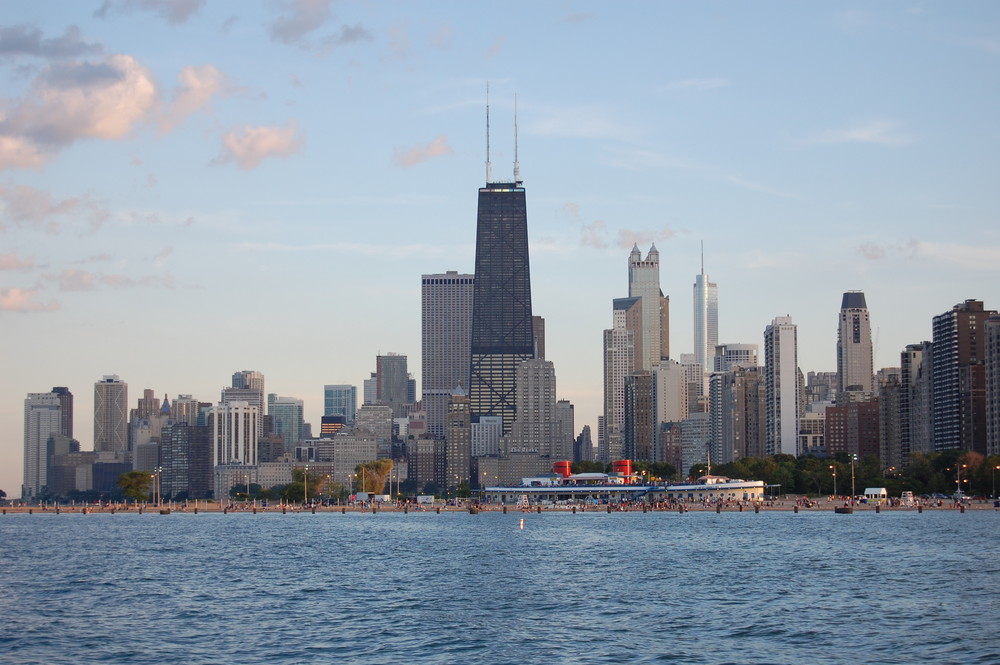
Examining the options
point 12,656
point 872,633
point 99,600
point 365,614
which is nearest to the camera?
point 12,656

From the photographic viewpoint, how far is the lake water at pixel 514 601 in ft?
213

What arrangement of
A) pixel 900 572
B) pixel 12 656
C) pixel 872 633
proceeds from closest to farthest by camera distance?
pixel 12 656
pixel 872 633
pixel 900 572

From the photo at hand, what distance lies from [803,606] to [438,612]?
2051 cm

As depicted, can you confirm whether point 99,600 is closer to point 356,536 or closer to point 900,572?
point 900,572

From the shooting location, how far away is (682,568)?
10769 centimetres

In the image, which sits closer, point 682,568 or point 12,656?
point 12,656

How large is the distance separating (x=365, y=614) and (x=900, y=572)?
42.2 meters

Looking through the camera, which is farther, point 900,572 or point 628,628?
point 900,572

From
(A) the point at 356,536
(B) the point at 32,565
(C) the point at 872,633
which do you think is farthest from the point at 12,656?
(A) the point at 356,536

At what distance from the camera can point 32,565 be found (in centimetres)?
12175

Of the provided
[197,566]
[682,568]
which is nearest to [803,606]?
[682,568]

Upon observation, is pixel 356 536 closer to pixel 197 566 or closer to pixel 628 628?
pixel 197 566

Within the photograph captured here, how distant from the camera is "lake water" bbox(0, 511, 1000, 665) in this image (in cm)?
6506

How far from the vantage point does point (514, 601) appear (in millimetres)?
84062
